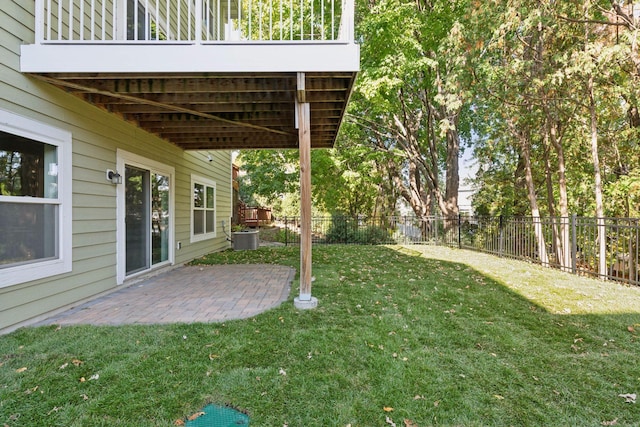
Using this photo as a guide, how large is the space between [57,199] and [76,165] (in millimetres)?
522

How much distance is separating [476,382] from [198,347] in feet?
7.35

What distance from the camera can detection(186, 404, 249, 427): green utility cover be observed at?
1.97 m

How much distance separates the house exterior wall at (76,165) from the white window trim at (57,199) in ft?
0.17

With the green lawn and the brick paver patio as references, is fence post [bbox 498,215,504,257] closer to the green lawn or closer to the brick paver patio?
the green lawn

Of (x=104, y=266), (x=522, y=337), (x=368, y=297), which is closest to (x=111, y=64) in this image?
(x=104, y=266)

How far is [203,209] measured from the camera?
8.50 m

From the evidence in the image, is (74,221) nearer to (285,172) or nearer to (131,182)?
(131,182)

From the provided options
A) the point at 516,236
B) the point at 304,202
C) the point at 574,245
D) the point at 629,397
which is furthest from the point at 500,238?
the point at 629,397

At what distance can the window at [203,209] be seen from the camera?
7.93m

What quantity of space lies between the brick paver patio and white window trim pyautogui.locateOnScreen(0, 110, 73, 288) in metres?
0.54

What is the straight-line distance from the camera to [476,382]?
2395 mm

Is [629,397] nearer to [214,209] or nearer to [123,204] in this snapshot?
[123,204]

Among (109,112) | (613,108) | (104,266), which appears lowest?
(104,266)

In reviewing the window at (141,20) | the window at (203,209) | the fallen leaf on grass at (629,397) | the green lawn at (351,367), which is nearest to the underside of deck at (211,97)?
the window at (141,20)
